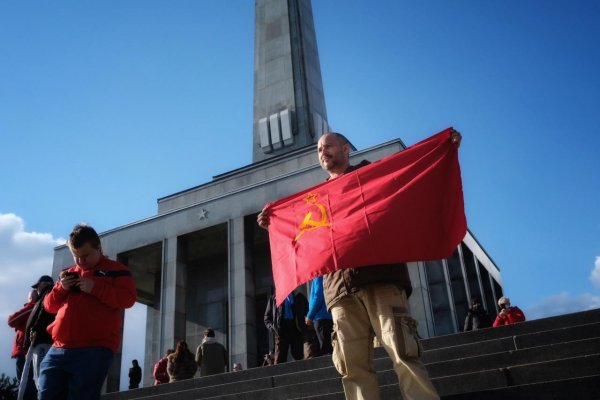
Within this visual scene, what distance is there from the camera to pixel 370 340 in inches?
169

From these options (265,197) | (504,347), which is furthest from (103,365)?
(265,197)

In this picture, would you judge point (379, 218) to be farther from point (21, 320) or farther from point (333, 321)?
point (21, 320)

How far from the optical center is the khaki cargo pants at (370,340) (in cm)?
386

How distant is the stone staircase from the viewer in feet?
16.8

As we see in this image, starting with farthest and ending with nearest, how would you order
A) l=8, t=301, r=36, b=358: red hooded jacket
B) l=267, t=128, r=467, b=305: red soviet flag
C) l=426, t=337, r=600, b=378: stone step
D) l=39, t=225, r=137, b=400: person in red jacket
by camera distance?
1. l=8, t=301, r=36, b=358: red hooded jacket
2. l=426, t=337, r=600, b=378: stone step
3. l=267, t=128, r=467, b=305: red soviet flag
4. l=39, t=225, r=137, b=400: person in red jacket

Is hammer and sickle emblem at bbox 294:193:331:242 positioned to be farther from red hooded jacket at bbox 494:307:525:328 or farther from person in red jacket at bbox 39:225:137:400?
red hooded jacket at bbox 494:307:525:328

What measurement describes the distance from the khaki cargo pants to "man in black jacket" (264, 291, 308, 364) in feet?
21.6

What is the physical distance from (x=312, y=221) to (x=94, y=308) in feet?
6.85

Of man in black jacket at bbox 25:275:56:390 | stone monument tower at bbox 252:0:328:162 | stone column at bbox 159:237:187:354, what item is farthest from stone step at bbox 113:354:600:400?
stone monument tower at bbox 252:0:328:162

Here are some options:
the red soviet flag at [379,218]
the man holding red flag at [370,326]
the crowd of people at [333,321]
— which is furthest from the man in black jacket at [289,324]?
the man holding red flag at [370,326]

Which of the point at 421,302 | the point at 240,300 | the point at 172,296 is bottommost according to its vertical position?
the point at 421,302

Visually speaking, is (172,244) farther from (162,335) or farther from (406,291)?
(406,291)

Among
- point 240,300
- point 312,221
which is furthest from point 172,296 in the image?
point 312,221

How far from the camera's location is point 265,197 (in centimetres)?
2038
